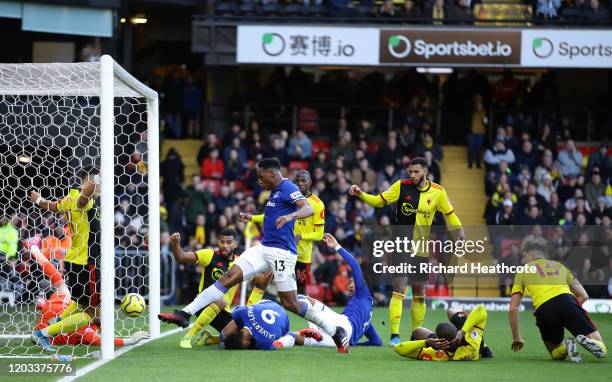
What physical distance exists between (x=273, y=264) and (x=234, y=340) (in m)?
1.05

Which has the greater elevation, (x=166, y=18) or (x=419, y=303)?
(x=166, y=18)

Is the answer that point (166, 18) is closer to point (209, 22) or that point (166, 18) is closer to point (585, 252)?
point (209, 22)

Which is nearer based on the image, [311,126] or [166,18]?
[311,126]

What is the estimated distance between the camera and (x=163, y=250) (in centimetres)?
2127

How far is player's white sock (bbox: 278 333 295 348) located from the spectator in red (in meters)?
11.8

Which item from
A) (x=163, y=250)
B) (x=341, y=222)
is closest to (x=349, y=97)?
(x=341, y=222)

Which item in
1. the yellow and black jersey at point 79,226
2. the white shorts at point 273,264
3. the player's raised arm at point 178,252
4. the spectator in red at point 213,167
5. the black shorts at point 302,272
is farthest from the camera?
the spectator in red at point 213,167

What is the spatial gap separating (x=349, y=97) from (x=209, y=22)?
4121 mm

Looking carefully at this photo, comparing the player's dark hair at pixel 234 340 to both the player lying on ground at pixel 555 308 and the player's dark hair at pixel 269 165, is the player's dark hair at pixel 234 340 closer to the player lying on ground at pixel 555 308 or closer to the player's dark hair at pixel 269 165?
the player's dark hair at pixel 269 165

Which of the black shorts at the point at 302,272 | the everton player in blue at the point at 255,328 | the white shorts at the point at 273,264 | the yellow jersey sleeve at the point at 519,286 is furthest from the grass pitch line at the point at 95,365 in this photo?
the yellow jersey sleeve at the point at 519,286

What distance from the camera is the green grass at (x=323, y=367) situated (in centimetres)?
975

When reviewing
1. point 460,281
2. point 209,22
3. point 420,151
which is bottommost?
point 460,281

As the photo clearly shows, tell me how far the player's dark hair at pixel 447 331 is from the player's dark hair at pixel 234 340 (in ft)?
7.30

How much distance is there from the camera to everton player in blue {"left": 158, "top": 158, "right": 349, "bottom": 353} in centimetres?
1156
